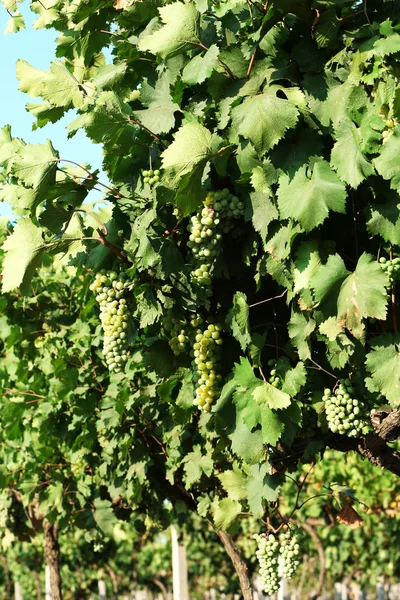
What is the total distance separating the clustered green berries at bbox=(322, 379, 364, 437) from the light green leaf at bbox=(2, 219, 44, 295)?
3.92ft

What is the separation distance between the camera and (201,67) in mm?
2643

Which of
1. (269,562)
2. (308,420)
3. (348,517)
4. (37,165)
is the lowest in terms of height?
(269,562)

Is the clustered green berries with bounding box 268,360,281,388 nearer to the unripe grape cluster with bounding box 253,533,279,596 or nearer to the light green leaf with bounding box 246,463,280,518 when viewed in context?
the light green leaf with bounding box 246,463,280,518

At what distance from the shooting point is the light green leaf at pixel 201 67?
8.59ft

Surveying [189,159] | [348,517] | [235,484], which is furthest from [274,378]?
[348,517]

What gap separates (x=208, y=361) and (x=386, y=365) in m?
0.75

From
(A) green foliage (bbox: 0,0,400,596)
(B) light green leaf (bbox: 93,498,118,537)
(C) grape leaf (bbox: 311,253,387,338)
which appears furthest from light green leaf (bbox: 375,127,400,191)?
(B) light green leaf (bbox: 93,498,118,537)

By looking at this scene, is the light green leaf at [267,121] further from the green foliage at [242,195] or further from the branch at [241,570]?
the branch at [241,570]

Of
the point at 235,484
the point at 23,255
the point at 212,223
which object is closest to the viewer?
the point at 212,223

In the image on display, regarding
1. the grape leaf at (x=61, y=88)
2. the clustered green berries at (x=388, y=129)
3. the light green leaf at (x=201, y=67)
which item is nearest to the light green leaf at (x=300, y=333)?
the clustered green berries at (x=388, y=129)

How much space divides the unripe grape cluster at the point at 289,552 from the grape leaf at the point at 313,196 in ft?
7.06

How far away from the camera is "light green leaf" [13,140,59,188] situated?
2.90m

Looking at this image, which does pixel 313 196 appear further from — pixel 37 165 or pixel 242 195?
pixel 37 165

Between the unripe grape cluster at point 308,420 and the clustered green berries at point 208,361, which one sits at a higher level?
the clustered green berries at point 208,361
